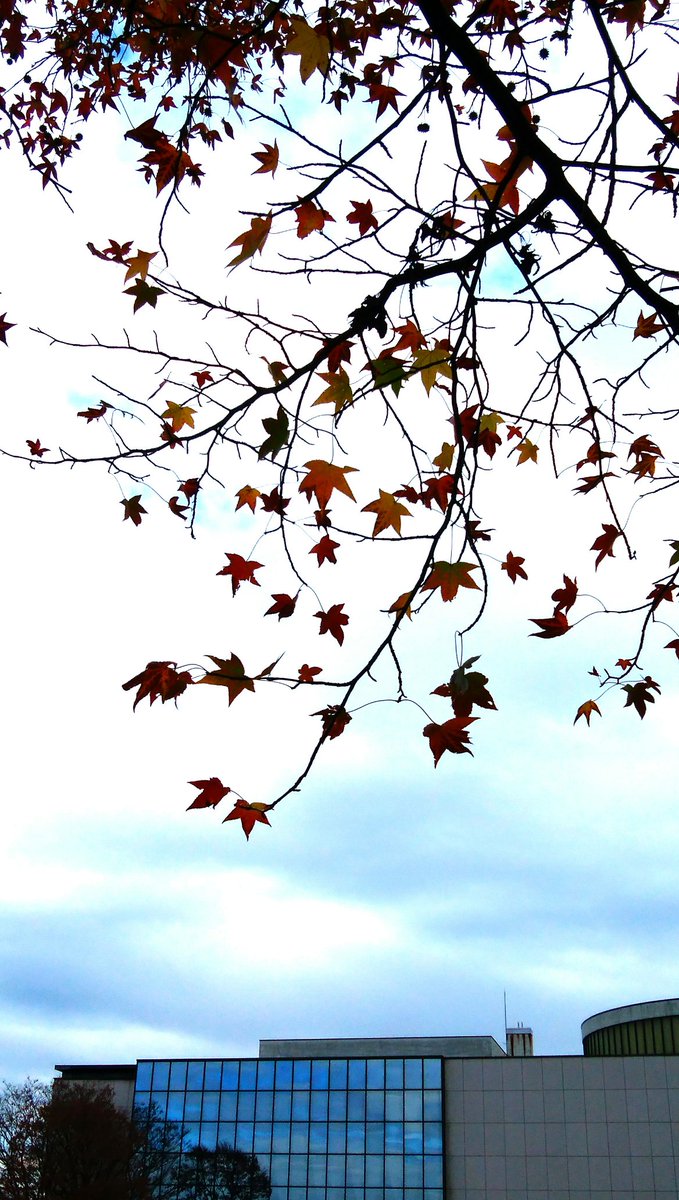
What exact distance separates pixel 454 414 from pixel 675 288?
754 mm

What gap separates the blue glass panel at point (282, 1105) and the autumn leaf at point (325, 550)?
40462 mm

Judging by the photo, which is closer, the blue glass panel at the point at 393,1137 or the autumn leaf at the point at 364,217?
the autumn leaf at the point at 364,217

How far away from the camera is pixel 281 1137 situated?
3878cm

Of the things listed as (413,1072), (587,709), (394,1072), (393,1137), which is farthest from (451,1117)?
(587,709)

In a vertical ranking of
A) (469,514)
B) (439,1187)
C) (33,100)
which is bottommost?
(439,1187)

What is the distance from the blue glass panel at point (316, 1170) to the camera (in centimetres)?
3772

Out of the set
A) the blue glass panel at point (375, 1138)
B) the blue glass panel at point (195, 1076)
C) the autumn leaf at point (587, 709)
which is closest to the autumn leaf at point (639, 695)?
the autumn leaf at point (587, 709)

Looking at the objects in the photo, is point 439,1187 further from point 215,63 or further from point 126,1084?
point 215,63

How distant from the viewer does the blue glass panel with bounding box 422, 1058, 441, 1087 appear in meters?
38.2

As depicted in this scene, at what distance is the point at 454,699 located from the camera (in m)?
2.36

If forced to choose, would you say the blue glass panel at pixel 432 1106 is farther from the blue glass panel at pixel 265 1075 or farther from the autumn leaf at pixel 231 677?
the autumn leaf at pixel 231 677

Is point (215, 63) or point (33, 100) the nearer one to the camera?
point (215, 63)

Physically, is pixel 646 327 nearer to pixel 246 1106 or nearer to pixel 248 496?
pixel 248 496

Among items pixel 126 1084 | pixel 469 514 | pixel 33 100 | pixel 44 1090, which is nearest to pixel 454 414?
pixel 469 514
